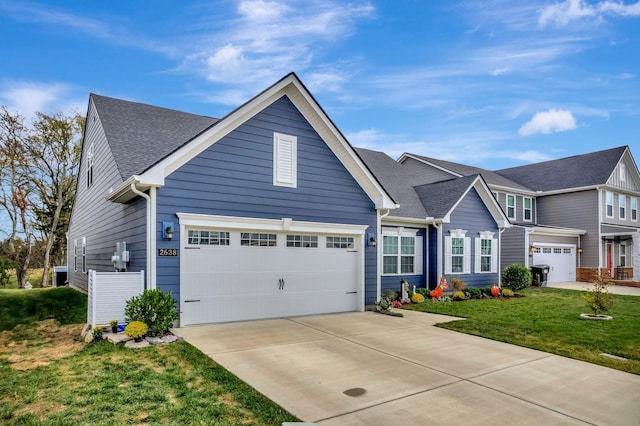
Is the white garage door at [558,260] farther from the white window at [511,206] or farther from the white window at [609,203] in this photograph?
the white window at [609,203]

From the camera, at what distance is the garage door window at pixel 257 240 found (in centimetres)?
985

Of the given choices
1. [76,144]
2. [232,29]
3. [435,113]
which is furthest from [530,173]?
[76,144]

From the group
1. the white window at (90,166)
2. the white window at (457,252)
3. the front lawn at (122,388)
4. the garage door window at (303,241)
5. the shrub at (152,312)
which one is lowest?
the front lawn at (122,388)

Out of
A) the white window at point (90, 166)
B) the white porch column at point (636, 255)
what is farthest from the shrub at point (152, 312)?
the white porch column at point (636, 255)

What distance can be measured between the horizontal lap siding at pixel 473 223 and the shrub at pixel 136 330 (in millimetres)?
11467

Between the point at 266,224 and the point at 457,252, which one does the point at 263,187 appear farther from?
→ the point at 457,252

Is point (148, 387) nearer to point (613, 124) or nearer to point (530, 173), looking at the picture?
point (530, 173)

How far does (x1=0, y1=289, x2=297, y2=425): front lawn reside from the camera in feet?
13.9

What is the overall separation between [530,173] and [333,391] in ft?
89.7

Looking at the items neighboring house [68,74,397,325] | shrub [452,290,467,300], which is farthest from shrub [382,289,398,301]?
shrub [452,290,467,300]

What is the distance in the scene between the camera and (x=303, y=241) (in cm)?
1086

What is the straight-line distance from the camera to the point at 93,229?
14680mm

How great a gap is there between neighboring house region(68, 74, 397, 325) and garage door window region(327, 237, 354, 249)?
1.5 inches

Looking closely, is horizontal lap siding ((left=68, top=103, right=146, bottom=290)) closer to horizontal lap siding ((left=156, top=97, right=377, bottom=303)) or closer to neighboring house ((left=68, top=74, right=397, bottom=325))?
neighboring house ((left=68, top=74, right=397, bottom=325))
